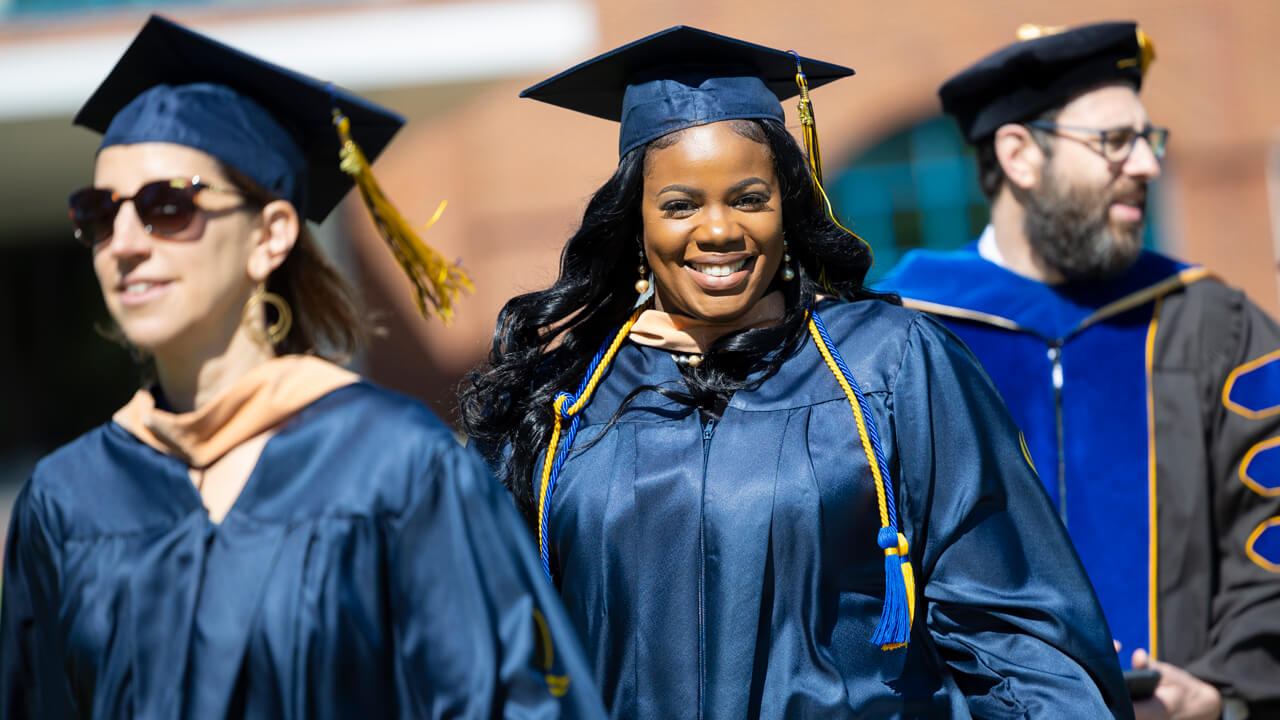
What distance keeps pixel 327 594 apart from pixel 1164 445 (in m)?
2.26

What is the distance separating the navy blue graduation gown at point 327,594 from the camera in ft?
A: 5.97

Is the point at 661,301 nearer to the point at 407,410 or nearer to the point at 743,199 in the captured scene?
the point at 743,199

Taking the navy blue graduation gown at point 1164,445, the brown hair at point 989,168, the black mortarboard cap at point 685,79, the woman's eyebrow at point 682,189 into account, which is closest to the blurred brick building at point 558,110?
the brown hair at point 989,168

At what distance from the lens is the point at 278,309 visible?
7.18 ft

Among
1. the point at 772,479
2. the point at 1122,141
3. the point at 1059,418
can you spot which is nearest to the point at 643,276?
the point at 772,479

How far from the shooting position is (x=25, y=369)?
45.2 feet

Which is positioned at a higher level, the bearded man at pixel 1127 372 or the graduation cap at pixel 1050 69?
the graduation cap at pixel 1050 69

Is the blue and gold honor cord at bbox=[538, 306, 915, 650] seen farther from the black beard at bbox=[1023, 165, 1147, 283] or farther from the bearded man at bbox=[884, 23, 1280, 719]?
the black beard at bbox=[1023, 165, 1147, 283]

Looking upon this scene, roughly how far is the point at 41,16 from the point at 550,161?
3.88m

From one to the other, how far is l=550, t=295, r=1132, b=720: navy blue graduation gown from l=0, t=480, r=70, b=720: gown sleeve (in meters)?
0.87

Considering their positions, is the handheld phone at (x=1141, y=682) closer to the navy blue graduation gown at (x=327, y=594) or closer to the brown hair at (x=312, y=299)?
the navy blue graduation gown at (x=327, y=594)

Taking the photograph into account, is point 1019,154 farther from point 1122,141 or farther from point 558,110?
point 558,110

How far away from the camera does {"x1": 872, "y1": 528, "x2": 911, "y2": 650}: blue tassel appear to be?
215 cm

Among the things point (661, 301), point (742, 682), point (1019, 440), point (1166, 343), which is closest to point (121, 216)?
point (661, 301)
